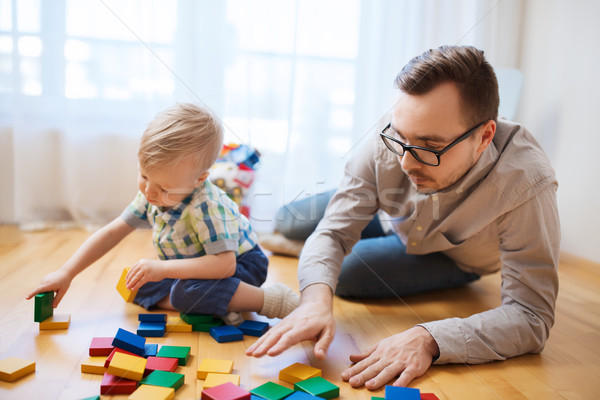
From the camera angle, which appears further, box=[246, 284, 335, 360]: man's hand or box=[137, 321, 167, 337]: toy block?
box=[137, 321, 167, 337]: toy block

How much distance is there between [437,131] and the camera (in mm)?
1090

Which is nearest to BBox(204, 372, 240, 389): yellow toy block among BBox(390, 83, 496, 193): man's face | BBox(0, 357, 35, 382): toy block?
BBox(0, 357, 35, 382): toy block

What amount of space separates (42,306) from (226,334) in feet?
1.41

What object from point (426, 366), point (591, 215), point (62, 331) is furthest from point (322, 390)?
point (591, 215)

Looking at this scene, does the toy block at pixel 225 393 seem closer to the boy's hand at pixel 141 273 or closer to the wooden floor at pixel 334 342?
the wooden floor at pixel 334 342

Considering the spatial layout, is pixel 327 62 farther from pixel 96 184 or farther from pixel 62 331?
pixel 62 331

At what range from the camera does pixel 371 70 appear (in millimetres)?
2543

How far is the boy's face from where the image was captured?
3.89 ft

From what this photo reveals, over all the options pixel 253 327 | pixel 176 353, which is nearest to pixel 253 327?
pixel 253 327

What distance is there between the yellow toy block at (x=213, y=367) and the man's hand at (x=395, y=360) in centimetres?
23

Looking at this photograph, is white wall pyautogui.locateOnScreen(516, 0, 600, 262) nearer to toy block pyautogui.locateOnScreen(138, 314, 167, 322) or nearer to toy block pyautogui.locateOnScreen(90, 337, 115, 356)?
toy block pyautogui.locateOnScreen(138, 314, 167, 322)

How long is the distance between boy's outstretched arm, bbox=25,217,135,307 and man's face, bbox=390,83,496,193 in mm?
746

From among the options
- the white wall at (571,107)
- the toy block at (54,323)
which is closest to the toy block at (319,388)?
the toy block at (54,323)

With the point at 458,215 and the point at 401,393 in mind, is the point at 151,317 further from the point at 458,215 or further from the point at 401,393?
the point at 458,215
